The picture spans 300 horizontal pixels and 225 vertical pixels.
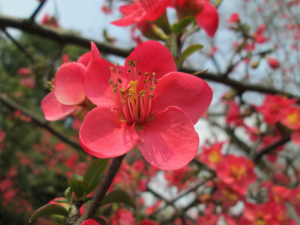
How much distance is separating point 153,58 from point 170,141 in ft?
0.56

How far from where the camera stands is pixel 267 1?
14.3 feet

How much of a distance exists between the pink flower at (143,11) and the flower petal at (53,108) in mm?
249

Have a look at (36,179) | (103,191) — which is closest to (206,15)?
(103,191)

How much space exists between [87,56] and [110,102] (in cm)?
13

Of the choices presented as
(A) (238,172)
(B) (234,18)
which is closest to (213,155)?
(A) (238,172)

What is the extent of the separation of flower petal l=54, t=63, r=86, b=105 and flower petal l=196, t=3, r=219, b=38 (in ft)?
1.39

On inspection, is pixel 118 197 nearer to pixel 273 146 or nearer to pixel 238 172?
pixel 238 172

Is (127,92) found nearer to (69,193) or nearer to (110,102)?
(110,102)

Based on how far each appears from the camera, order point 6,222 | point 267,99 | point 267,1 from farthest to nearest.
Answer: point 267,1, point 6,222, point 267,99

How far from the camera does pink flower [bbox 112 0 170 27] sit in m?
0.52

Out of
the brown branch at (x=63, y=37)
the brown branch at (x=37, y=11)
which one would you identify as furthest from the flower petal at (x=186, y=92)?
the brown branch at (x=37, y=11)

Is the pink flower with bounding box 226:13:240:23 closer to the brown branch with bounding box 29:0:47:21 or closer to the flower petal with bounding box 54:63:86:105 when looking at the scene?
the brown branch with bounding box 29:0:47:21

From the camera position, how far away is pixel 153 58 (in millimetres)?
448

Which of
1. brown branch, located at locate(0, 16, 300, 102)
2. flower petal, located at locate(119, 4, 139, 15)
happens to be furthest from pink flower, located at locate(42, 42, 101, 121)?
brown branch, located at locate(0, 16, 300, 102)
